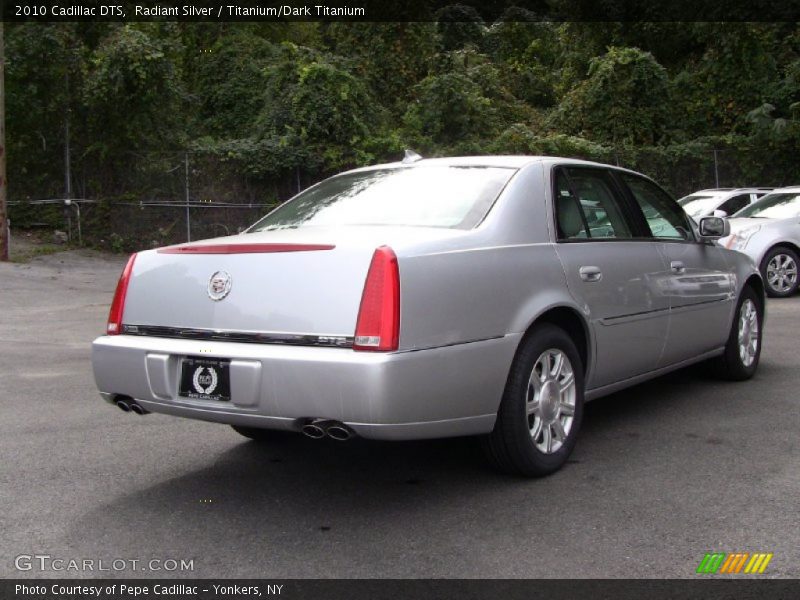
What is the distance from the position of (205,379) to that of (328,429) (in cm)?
59

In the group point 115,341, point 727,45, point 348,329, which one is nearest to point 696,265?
point 348,329

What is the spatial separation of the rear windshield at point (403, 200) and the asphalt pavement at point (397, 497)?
124cm

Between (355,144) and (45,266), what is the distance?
7997 mm

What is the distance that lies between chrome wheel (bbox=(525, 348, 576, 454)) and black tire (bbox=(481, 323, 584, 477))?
17 mm

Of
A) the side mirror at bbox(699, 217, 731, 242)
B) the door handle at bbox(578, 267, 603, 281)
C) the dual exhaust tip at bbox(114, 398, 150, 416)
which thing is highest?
the side mirror at bbox(699, 217, 731, 242)

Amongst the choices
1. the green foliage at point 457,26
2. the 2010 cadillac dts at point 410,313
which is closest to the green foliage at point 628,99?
the green foliage at point 457,26

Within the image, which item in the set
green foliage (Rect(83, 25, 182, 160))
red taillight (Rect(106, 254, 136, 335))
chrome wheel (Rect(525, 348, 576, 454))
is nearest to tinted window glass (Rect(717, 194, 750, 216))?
chrome wheel (Rect(525, 348, 576, 454))

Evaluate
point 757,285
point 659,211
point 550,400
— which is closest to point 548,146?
point 757,285

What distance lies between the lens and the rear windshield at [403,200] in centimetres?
441

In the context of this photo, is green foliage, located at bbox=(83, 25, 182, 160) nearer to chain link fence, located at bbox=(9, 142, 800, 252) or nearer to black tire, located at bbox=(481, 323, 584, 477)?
chain link fence, located at bbox=(9, 142, 800, 252)

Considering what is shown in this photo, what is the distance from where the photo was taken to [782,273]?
1255 cm

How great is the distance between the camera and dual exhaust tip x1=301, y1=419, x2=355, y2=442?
12.0 feet

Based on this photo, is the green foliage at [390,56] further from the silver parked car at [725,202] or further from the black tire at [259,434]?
the black tire at [259,434]

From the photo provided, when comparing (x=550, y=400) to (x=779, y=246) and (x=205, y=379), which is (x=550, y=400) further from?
(x=779, y=246)
